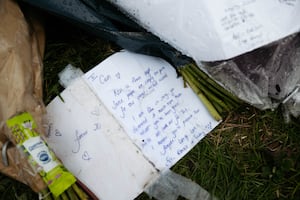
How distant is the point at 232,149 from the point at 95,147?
0.40 meters

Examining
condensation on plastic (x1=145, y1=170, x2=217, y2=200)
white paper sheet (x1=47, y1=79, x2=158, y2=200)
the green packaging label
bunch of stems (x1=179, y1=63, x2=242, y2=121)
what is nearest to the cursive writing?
white paper sheet (x1=47, y1=79, x2=158, y2=200)

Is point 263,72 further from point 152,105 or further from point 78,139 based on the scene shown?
point 78,139

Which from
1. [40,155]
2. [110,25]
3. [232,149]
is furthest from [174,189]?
[110,25]

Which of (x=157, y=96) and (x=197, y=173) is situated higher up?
(x=157, y=96)

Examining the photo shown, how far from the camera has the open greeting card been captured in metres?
1.27

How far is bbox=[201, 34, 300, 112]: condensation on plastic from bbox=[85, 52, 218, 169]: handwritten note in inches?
4.7

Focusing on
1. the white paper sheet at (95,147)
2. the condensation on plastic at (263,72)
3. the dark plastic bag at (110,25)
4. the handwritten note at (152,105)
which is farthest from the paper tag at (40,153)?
the condensation on plastic at (263,72)

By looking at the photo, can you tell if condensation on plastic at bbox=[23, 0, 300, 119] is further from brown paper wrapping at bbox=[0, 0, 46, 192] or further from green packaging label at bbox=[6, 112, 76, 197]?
green packaging label at bbox=[6, 112, 76, 197]

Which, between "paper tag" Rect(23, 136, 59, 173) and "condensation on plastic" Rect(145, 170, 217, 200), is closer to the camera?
"paper tag" Rect(23, 136, 59, 173)

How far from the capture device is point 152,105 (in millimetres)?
1341

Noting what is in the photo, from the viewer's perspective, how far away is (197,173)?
4.36 ft

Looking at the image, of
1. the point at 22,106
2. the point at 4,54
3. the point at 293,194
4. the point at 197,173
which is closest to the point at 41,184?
the point at 22,106

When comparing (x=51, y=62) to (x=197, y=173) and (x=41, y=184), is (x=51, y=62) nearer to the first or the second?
(x=41, y=184)

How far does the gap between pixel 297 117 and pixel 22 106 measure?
78 cm
